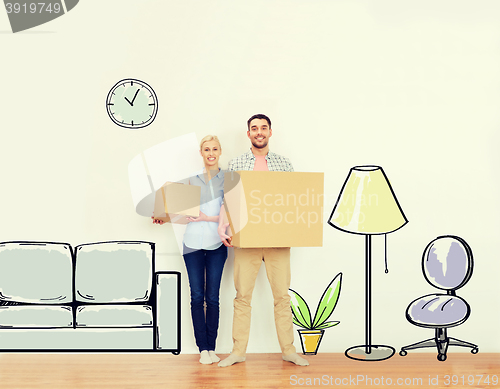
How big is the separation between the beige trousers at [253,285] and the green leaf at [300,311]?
22 cm

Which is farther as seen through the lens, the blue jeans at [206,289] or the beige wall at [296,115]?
the beige wall at [296,115]

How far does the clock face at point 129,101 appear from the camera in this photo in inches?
99.9

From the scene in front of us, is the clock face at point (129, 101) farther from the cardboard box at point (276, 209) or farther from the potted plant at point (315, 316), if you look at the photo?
the potted plant at point (315, 316)

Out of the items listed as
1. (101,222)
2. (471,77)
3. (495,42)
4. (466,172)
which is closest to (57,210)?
(101,222)

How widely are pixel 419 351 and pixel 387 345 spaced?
0.21 metres

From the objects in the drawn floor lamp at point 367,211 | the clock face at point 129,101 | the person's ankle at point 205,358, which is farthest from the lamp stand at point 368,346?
the clock face at point 129,101

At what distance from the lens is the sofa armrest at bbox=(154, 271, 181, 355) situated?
2.47 meters

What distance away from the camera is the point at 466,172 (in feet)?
8.63

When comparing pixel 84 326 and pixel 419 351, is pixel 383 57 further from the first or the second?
pixel 84 326

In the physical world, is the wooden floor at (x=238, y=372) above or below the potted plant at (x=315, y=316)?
below

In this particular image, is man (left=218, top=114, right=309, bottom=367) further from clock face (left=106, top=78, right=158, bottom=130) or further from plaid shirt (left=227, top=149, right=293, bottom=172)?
A: clock face (left=106, top=78, right=158, bottom=130)

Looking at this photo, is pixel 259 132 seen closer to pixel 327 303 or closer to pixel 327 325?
pixel 327 303

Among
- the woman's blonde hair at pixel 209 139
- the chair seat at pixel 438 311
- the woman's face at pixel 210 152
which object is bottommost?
the chair seat at pixel 438 311

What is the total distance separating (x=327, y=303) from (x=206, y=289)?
80 centimetres
